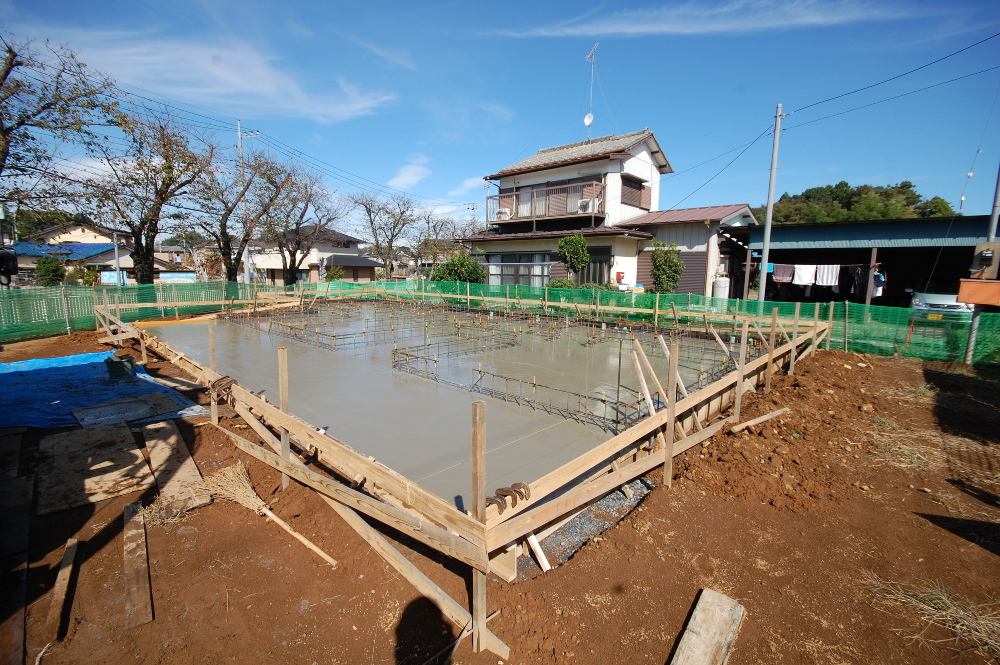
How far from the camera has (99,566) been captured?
3.80m

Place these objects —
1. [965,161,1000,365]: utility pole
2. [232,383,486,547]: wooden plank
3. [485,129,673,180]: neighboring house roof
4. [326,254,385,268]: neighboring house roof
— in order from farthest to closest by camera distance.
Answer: [326,254,385,268]: neighboring house roof, [485,129,673,180]: neighboring house roof, [965,161,1000,365]: utility pole, [232,383,486,547]: wooden plank

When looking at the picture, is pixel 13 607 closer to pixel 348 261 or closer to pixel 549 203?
pixel 549 203

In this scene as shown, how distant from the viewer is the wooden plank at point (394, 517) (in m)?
3.13

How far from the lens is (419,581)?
11.9ft

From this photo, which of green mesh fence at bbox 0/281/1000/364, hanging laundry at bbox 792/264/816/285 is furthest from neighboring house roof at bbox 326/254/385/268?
hanging laundry at bbox 792/264/816/285

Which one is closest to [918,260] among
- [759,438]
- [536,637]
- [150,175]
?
[759,438]

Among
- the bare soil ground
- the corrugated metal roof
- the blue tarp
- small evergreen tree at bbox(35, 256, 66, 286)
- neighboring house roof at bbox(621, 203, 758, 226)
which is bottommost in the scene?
the bare soil ground

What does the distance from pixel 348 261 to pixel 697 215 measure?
33.4m

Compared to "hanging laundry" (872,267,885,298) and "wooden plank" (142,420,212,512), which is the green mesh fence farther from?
"wooden plank" (142,420,212,512)

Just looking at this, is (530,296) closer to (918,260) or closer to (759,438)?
(759,438)

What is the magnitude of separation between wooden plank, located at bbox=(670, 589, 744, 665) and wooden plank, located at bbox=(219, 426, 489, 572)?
1452mm

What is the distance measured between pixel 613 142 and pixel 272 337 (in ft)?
61.9

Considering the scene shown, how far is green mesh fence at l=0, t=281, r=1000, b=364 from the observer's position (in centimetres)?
1091

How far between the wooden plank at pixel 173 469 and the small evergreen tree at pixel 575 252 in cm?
1528
